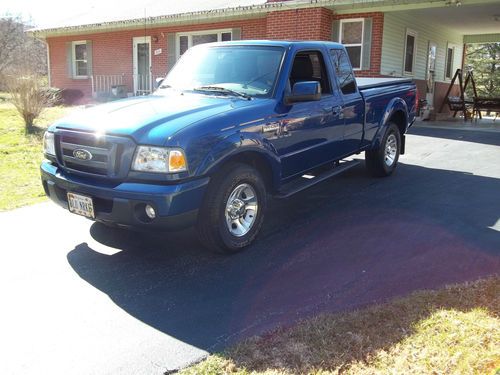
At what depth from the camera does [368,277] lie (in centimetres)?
396

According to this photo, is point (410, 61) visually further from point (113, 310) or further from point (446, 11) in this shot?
point (113, 310)

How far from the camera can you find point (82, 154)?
4172 millimetres

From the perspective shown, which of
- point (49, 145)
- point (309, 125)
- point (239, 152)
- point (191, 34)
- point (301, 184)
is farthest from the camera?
point (191, 34)

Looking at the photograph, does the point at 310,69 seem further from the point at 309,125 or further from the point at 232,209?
the point at 232,209

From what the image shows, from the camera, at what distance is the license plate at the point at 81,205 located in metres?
4.06

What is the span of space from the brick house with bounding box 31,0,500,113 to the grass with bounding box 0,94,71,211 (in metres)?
6.50

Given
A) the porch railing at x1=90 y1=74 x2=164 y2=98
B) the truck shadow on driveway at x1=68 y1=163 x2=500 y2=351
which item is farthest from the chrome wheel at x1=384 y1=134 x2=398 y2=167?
the porch railing at x1=90 y1=74 x2=164 y2=98

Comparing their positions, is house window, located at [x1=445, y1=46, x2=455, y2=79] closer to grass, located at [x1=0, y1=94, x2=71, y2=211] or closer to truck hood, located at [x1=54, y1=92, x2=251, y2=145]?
grass, located at [x1=0, y1=94, x2=71, y2=211]

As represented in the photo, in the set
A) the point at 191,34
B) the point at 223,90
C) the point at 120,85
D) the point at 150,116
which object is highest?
the point at 191,34

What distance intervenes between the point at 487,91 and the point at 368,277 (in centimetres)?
3394

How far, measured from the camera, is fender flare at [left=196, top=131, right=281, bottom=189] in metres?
4.02

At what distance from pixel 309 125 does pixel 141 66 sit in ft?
52.7

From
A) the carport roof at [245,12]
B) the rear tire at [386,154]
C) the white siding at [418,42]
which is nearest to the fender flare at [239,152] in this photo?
the rear tire at [386,154]

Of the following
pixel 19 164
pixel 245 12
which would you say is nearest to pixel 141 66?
pixel 245 12
